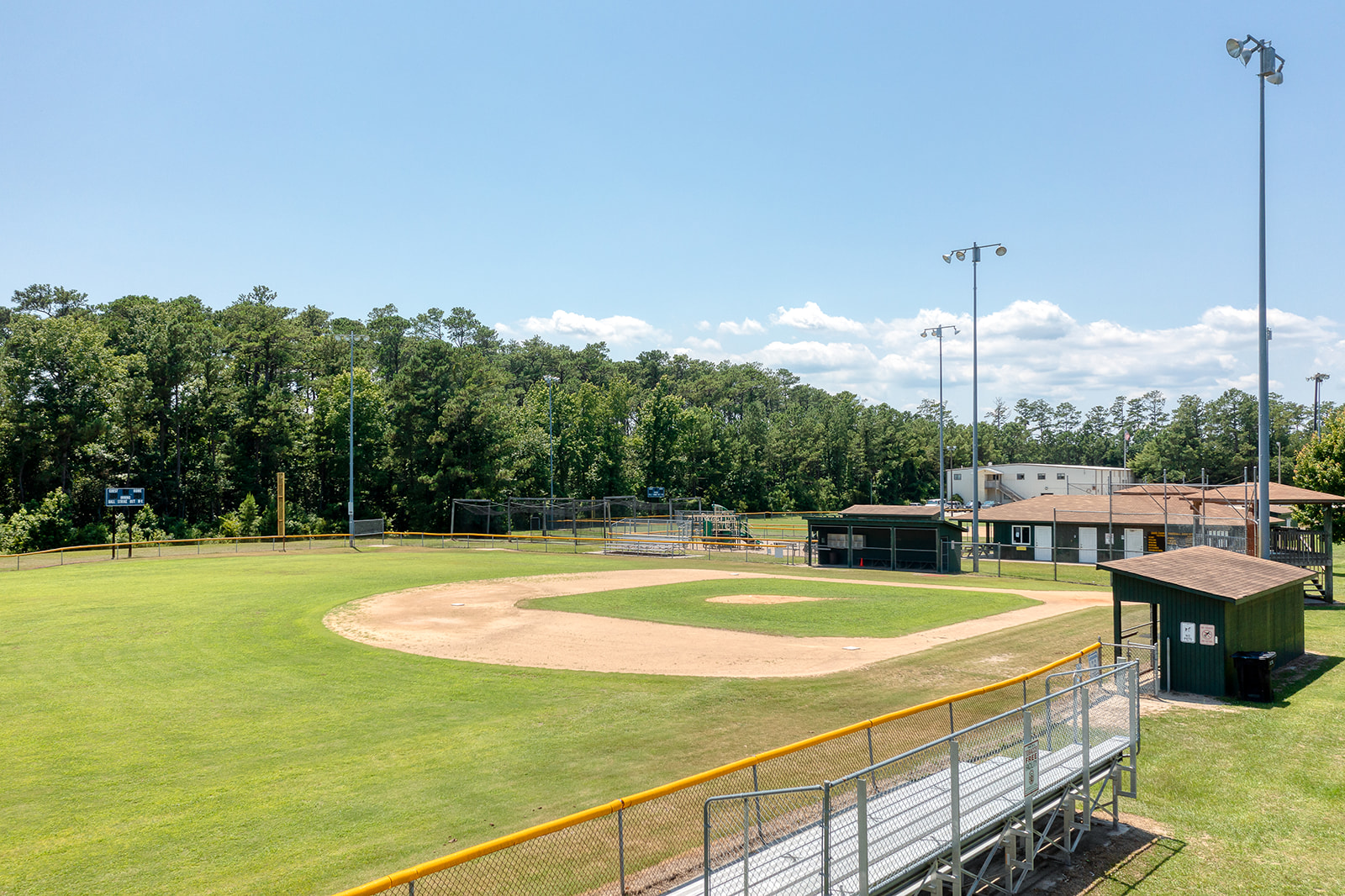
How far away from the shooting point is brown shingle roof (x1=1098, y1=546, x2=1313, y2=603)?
17.6 meters

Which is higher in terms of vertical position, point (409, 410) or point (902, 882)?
point (409, 410)

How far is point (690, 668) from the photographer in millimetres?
20266

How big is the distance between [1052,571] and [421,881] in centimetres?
4136

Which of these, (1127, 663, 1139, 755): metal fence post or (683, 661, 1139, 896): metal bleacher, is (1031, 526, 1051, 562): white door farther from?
(1127, 663, 1139, 755): metal fence post

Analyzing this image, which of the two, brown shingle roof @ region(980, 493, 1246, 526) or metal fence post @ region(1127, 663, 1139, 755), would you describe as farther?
brown shingle roof @ region(980, 493, 1246, 526)

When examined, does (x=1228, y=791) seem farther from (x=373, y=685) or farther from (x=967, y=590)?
(x=967, y=590)

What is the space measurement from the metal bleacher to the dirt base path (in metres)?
8.29

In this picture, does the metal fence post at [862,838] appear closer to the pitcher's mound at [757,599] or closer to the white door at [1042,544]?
the pitcher's mound at [757,599]

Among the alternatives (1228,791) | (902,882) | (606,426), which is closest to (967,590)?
(1228,791)

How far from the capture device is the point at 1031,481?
83.9m

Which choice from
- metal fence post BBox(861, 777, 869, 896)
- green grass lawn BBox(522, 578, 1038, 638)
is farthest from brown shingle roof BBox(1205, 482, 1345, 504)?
metal fence post BBox(861, 777, 869, 896)

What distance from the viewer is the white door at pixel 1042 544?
160 ft

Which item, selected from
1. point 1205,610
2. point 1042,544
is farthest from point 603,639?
point 1042,544

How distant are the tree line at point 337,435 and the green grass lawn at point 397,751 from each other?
149ft
